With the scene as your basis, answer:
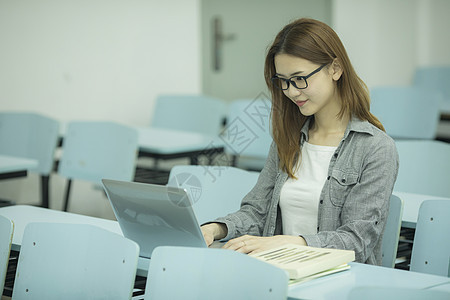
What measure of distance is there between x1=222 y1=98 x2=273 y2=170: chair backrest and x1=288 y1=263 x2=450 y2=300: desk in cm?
215

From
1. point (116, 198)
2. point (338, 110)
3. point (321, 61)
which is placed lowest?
point (116, 198)

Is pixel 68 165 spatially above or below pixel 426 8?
below

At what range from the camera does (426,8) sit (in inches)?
247

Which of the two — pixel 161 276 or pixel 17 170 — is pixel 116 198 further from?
pixel 17 170

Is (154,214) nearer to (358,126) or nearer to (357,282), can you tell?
(357,282)

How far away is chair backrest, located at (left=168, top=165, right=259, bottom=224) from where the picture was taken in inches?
90.0

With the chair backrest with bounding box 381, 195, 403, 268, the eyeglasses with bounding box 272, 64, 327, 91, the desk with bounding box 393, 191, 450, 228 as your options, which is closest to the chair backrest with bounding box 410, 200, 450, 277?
the chair backrest with bounding box 381, 195, 403, 268

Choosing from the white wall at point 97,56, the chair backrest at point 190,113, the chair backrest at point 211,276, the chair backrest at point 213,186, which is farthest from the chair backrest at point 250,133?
the chair backrest at point 211,276

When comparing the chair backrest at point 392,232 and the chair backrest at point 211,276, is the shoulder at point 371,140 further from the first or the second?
the chair backrest at point 211,276

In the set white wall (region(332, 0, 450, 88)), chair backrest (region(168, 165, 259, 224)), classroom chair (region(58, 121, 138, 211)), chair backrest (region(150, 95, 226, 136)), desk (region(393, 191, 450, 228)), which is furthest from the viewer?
white wall (region(332, 0, 450, 88))

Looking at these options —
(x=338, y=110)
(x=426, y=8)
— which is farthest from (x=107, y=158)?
(x=426, y=8)

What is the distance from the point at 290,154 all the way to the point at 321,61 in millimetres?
327

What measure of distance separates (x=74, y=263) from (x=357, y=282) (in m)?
0.72

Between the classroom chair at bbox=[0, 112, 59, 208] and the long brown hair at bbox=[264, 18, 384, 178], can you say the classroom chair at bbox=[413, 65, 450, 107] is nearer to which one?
the classroom chair at bbox=[0, 112, 59, 208]
